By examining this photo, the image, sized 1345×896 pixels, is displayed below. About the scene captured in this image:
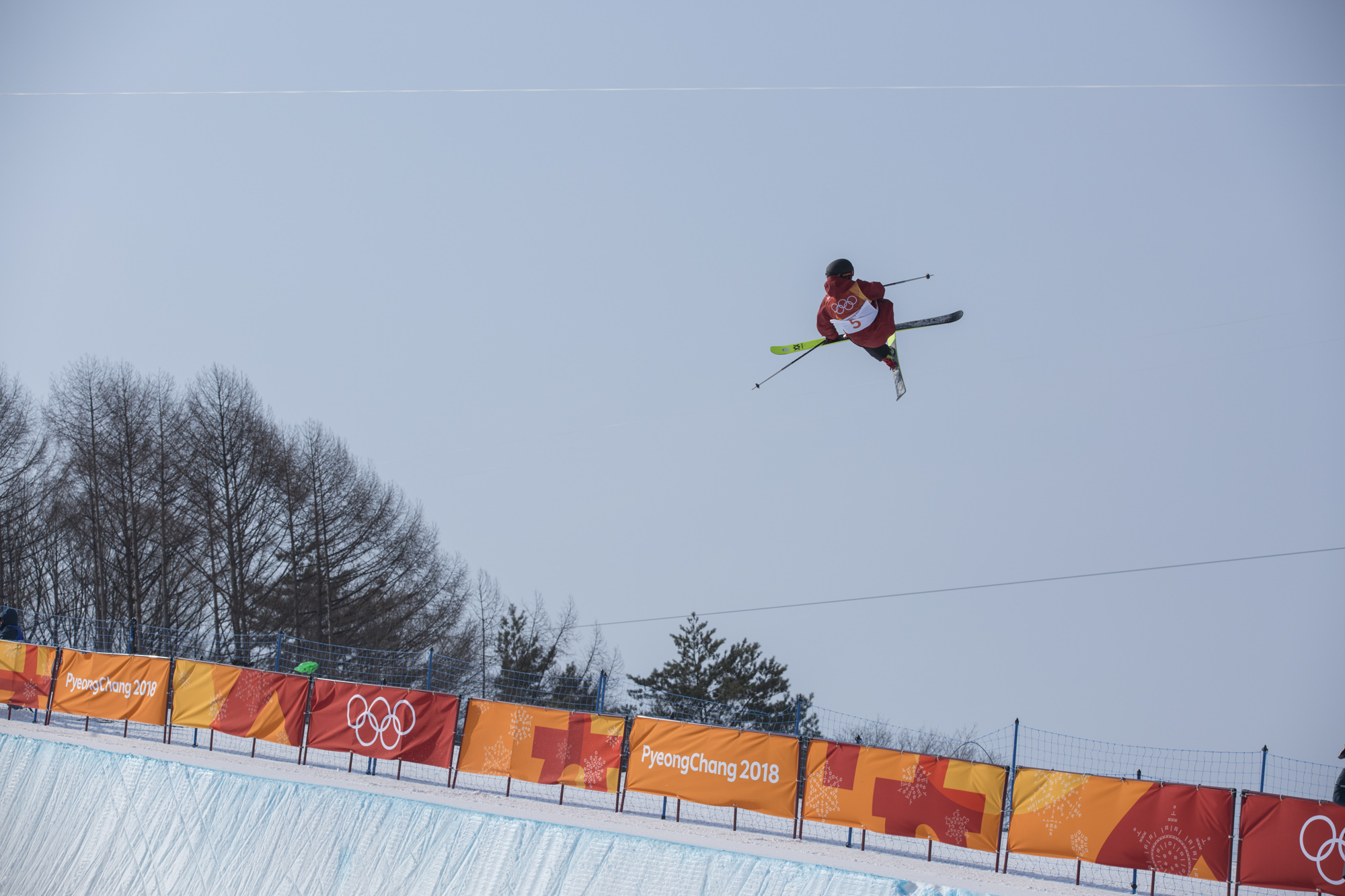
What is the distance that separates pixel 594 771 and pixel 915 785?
12.7ft

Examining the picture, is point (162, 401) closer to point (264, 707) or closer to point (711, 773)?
point (264, 707)

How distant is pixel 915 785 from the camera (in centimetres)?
1110

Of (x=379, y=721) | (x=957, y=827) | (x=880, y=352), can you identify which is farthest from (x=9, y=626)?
(x=957, y=827)

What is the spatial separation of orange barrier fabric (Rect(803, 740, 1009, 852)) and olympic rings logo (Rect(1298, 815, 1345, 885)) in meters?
2.83

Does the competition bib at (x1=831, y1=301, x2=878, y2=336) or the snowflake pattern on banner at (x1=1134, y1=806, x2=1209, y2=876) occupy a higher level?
the competition bib at (x1=831, y1=301, x2=878, y2=336)

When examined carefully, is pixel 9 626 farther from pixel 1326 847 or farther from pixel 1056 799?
pixel 1326 847

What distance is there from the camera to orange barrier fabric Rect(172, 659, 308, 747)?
537 inches

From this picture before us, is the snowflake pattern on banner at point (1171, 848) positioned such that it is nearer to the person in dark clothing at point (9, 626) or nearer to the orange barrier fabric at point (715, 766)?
the orange barrier fabric at point (715, 766)

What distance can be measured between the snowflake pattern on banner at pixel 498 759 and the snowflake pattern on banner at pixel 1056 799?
20.3ft

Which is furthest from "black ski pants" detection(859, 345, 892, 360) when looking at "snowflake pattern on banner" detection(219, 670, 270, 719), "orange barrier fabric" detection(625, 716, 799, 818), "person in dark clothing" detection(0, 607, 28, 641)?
"person in dark clothing" detection(0, 607, 28, 641)

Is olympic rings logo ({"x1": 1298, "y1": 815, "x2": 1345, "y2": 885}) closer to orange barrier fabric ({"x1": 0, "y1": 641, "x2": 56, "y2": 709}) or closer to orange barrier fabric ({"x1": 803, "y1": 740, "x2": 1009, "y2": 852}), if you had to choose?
orange barrier fabric ({"x1": 803, "y1": 740, "x2": 1009, "y2": 852})

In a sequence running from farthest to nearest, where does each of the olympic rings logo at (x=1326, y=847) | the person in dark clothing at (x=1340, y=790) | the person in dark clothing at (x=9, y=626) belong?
the person in dark clothing at (x=9, y=626), the person in dark clothing at (x=1340, y=790), the olympic rings logo at (x=1326, y=847)

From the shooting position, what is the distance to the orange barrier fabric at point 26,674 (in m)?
15.2

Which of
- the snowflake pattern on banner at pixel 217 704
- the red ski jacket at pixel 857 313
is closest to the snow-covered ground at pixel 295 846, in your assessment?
the red ski jacket at pixel 857 313
